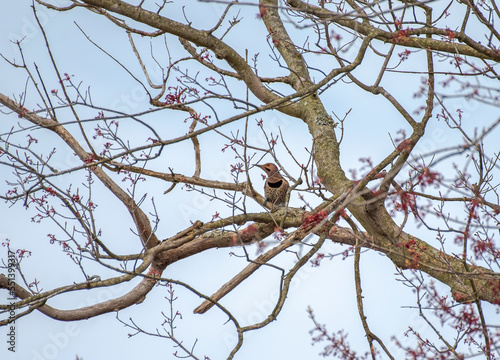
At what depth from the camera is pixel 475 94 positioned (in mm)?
3600

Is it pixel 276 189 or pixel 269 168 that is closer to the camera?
pixel 276 189

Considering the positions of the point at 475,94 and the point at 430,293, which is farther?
the point at 430,293

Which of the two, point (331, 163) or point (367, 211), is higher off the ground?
point (331, 163)

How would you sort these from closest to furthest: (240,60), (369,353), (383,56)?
1. (369,353)
2. (383,56)
3. (240,60)

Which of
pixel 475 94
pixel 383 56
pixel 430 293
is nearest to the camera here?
pixel 475 94

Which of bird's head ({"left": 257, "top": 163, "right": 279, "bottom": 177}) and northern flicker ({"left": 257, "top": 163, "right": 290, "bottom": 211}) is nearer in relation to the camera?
northern flicker ({"left": 257, "top": 163, "right": 290, "bottom": 211})

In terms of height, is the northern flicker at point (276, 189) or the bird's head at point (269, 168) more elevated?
the bird's head at point (269, 168)

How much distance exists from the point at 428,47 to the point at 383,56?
0.41 metres

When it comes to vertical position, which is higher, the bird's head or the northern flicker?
the bird's head

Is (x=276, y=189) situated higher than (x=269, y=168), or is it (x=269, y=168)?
(x=269, y=168)

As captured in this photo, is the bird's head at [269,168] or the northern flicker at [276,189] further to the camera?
the bird's head at [269,168]

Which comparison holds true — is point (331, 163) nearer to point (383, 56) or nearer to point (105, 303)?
point (383, 56)

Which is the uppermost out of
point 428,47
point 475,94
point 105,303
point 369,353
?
point 428,47

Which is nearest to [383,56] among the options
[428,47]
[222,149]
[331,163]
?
[428,47]
